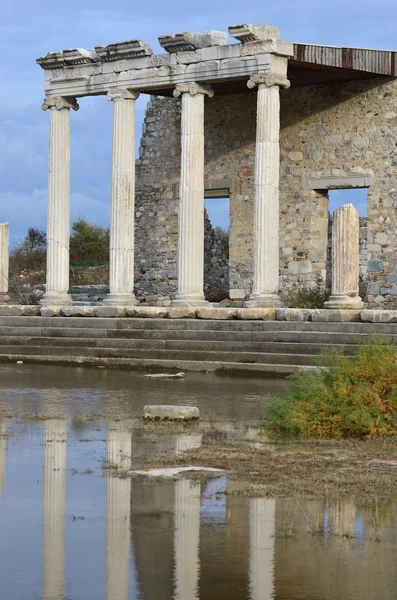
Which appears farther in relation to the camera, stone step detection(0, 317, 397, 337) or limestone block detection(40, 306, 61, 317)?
limestone block detection(40, 306, 61, 317)

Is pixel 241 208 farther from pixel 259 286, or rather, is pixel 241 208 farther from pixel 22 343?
pixel 22 343

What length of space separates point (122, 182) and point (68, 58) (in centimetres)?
296

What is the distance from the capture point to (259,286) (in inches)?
835

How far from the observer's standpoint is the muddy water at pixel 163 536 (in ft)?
17.2

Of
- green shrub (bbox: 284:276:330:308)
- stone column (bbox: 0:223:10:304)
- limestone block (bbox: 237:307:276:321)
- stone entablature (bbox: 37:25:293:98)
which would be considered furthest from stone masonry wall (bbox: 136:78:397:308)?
limestone block (bbox: 237:307:276:321)

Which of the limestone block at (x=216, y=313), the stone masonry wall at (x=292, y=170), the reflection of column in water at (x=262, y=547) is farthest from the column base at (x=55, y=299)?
the reflection of column in water at (x=262, y=547)

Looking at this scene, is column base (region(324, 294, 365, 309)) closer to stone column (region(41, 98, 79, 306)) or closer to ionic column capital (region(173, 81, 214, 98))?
ionic column capital (region(173, 81, 214, 98))

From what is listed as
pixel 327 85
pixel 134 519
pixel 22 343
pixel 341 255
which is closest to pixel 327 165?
pixel 327 85

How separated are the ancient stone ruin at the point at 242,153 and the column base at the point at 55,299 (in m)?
0.04

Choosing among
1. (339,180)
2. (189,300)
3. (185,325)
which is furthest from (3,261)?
(339,180)

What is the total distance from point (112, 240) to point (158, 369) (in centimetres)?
589

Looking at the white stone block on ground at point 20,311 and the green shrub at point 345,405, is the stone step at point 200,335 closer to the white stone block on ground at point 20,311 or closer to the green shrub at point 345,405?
the white stone block on ground at point 20,311

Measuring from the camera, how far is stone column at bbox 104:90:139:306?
23156 mm

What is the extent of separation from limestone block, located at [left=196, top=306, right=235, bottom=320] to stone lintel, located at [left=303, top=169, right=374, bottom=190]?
5326 millimetres
